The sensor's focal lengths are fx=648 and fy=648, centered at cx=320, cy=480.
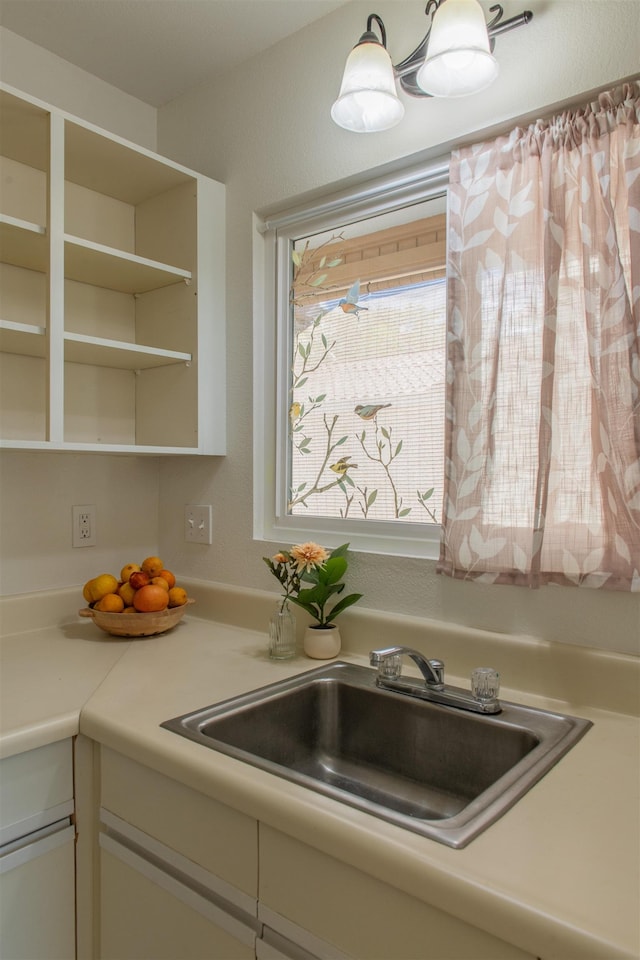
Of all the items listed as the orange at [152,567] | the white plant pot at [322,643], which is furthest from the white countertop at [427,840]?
the orange at [152,567]

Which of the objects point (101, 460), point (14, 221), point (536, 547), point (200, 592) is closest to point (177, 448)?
point (101, 460)

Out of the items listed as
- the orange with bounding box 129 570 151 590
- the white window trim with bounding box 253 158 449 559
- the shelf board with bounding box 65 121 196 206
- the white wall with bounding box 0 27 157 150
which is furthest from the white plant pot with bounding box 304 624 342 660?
the white wall with bounding box 0 27 157 150

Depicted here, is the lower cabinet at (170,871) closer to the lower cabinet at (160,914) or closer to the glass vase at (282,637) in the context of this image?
the lower cabinet at (160,914)

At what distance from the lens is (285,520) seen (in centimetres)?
184

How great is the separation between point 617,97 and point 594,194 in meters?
0.18

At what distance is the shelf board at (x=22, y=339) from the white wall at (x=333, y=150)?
1.77 feet

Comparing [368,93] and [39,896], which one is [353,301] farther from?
[39,896]

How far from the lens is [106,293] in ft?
6.49

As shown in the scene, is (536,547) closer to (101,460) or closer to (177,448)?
(177,448)

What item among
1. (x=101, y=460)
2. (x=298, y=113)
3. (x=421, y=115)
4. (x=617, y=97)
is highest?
(x=298, y=113)

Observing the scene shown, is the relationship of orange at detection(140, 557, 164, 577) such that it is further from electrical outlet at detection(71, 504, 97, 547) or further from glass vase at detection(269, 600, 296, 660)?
glass vase at detection(269, 600, 296, 660)

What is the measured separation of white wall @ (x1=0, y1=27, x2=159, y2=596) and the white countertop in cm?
39

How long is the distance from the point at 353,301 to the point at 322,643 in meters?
0.87

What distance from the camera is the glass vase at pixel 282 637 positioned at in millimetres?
1533
